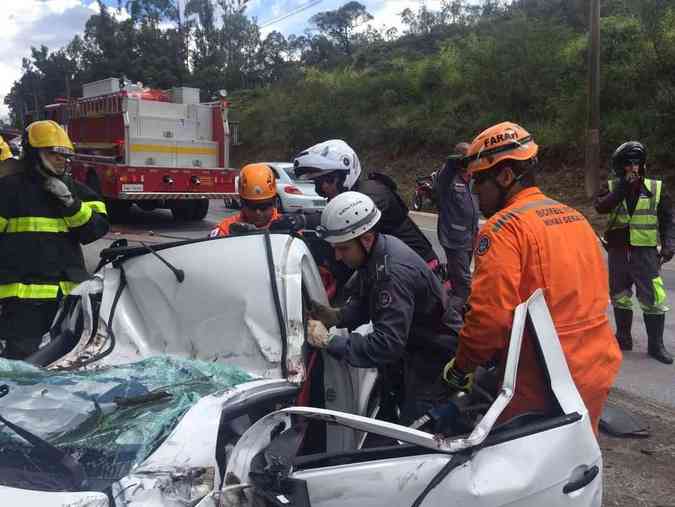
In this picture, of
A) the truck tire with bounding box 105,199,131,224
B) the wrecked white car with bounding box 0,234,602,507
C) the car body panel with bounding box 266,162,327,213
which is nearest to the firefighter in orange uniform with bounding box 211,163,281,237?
the wrecked white car with bounding box 0,234,602,507

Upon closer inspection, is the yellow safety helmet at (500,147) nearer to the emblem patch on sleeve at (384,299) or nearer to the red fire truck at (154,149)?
the emblem patch on sleeve at (384,299)

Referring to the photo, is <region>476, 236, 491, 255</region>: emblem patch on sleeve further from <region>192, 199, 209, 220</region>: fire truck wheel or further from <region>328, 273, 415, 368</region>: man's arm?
<region>192, 199, 209, 220</region>: fire truck wheel

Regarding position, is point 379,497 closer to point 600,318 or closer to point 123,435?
point 123,435

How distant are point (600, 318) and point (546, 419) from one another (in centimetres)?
48

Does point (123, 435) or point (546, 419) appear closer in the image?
point (123, 435)

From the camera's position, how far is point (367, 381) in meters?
3.13

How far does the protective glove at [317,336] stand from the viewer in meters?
2.67

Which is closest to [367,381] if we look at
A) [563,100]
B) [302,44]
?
[563,100]

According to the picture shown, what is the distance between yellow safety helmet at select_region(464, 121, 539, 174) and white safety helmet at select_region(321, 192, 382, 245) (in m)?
0.57

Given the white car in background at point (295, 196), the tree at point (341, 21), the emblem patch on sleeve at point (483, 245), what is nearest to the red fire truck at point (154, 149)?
the white car in background at point (295, 196)

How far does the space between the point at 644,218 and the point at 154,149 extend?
33.4 ft

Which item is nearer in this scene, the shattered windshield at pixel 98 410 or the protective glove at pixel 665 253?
the shattered windshield at pixel 98 410

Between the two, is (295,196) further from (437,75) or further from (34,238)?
(437,75)

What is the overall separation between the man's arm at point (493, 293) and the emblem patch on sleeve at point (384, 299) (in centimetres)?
46
